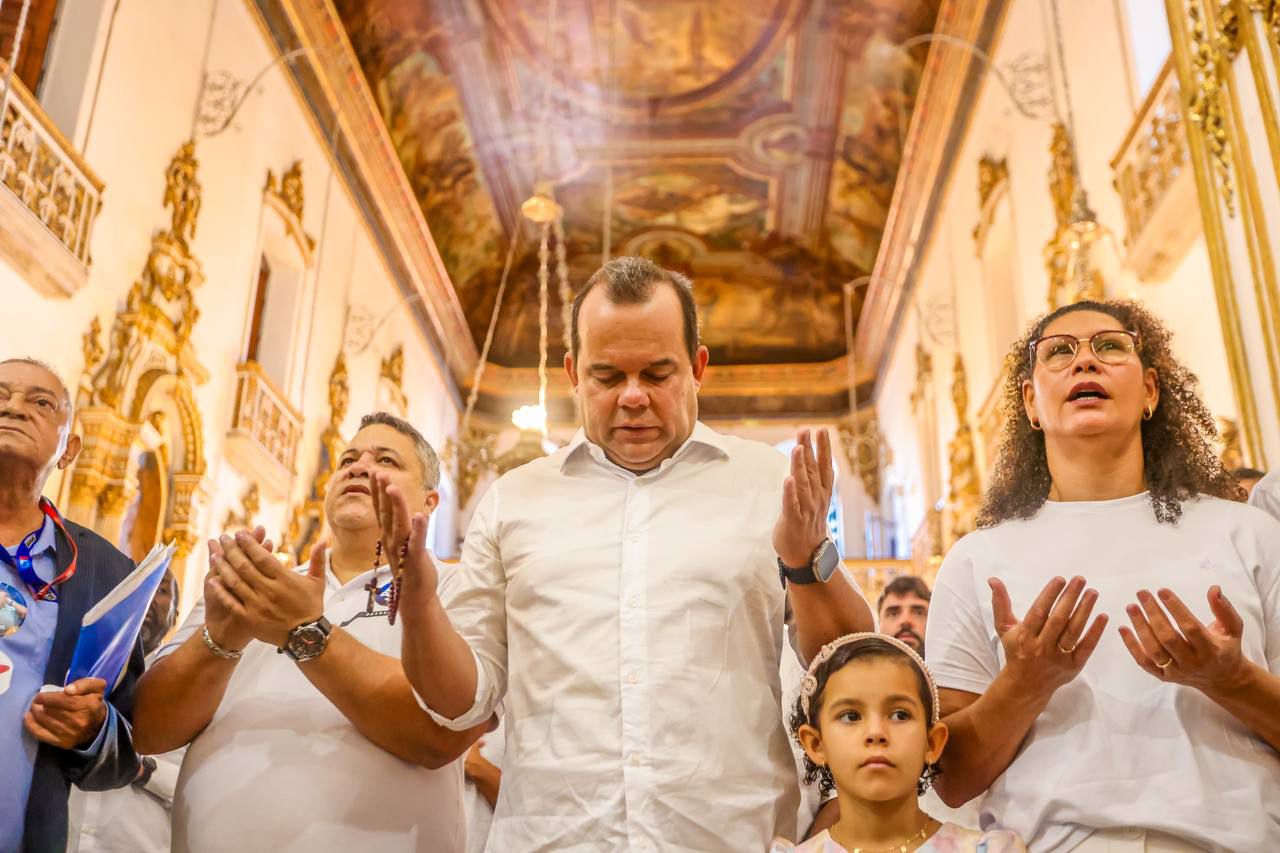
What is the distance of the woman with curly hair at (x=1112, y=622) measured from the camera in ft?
7.09

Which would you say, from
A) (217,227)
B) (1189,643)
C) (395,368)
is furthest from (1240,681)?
(395,368)

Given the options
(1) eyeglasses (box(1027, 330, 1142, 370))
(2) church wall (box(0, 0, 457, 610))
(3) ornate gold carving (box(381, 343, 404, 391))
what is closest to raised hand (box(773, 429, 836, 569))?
(1) eyeglasses (box(1027, 330, 1142, 370))

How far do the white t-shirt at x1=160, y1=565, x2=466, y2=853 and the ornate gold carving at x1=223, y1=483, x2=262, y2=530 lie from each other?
880 cm

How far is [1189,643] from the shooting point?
2084mm

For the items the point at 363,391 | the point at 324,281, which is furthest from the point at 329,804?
the point at 363,391

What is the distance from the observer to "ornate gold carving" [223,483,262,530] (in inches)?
453

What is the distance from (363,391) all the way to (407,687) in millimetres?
13591

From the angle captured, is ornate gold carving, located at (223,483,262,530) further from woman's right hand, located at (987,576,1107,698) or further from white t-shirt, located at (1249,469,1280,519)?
woman's right hand, located at (987,576,1107,698)

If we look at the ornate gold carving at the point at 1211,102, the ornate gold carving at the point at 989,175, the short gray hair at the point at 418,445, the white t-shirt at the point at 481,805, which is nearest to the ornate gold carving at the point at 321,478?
the ornate gold carving at the point at 989,175

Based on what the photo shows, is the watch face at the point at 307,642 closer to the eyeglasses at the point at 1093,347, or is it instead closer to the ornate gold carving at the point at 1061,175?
the eyeglasses at the point at 1093,347

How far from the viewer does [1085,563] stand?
8.19ft

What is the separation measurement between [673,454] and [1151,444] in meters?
1.10

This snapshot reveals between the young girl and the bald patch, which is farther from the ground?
the bald patch

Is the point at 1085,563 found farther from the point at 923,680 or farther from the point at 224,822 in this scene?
the point at 224,822
